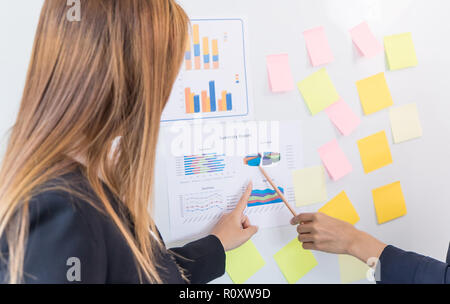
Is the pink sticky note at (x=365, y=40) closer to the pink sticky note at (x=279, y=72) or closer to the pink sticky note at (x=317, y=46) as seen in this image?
the pink sticky note at (x=317, y=46)

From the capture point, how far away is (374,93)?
95 centimetres

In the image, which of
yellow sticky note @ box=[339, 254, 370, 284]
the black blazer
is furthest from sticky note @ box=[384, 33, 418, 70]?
the black blazer

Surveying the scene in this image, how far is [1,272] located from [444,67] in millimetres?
1048

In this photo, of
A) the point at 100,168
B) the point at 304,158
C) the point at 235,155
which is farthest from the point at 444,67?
the point at 100,168

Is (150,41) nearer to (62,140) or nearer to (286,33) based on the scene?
(62,140)

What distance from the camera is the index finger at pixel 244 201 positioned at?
854 millimetres

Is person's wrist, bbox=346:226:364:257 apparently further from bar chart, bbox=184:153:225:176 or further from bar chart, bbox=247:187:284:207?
bar chart, bbox=184:153:225:176

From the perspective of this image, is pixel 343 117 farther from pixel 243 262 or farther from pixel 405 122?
pixel 243 262

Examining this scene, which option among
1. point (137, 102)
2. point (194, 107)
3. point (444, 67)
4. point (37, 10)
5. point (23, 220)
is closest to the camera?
point (23, 220)

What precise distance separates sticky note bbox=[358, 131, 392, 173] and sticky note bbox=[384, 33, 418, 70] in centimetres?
17

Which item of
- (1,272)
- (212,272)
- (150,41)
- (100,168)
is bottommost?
(212,272)

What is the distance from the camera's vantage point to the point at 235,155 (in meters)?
0.86

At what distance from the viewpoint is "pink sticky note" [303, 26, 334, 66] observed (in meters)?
0.88

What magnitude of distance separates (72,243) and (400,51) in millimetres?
862
